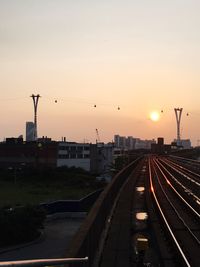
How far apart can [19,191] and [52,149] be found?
3433 cm

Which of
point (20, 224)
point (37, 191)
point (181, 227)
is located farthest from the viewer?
point (37, 191)

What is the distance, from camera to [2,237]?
4456 cm

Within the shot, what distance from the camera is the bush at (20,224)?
4431 centimetres

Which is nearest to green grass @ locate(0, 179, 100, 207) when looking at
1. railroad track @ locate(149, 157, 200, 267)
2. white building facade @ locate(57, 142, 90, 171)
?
white building facade @ locate(57, 142, 90, 171)

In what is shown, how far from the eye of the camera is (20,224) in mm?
45562

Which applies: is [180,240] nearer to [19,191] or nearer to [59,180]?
[19,191]

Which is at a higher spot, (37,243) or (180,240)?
(180,240)

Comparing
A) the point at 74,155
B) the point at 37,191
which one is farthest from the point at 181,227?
the point at 74,155

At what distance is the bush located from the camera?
145ft

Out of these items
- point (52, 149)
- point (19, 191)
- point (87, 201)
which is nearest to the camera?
point (87, 201)

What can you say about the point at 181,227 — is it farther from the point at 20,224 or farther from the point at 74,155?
the point at 74,155

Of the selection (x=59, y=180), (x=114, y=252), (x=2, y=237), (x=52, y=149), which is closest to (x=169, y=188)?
(x=2, y=237)

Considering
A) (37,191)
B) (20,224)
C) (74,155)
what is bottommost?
(20,224)

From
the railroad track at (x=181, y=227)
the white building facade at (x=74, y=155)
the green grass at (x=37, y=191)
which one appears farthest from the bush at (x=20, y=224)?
the white building facade at (x=74, y=155)
